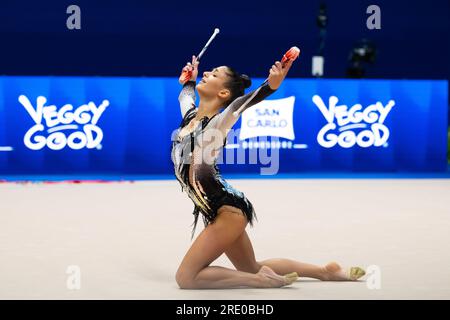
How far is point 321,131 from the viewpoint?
13.3 meters

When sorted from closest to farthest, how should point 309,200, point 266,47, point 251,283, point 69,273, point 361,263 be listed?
point 251,283, point 69,273, point 361,263, point 309,200, point 266,47

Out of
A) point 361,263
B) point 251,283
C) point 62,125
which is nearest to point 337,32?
point 62,125

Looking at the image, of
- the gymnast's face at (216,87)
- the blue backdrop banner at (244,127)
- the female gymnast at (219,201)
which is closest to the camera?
the female gymnast at (219,201)

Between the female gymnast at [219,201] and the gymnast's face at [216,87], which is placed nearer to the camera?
the female gymnast at [219,201]

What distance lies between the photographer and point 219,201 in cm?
527

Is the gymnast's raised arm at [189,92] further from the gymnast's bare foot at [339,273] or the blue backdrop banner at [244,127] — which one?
the blue backdrop banner at [244,127]

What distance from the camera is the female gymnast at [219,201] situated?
17.1 ft

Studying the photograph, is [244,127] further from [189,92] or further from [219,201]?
[219,201]

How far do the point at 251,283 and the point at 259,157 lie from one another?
8.12 m

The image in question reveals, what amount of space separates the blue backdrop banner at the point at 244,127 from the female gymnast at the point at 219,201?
24.2 feet

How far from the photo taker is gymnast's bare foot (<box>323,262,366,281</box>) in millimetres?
5508

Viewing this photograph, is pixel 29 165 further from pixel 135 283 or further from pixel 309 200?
pixel 135 283

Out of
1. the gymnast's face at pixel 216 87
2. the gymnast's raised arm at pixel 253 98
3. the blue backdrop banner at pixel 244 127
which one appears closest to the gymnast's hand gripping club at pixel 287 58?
the gymnast's raised arm at pixel 253 98

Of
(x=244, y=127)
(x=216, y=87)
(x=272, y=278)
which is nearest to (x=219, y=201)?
(x=272, y=278)
